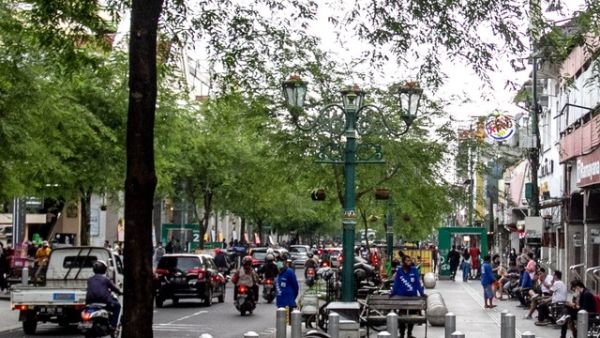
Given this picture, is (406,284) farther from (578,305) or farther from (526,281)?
(526,281)

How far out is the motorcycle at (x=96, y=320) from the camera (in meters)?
18.5

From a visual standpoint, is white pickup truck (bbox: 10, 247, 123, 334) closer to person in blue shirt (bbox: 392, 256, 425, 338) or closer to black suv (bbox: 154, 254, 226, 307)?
person in blue shirt (bbox: 392, 256, 425, 338)

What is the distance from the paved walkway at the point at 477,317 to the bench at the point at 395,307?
5.23 feet

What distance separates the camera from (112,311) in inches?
757

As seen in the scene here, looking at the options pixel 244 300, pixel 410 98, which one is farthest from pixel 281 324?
pixel 244 300

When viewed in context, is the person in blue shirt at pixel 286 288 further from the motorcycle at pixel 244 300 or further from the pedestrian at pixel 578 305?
the motorcycle at pixel 244 300

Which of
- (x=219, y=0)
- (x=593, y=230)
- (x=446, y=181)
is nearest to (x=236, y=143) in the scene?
(x=446, y=181)

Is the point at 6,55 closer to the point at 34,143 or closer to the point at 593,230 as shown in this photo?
the point at 34,143

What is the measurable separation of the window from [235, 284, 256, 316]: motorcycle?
5233mm

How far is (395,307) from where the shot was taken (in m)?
21.5

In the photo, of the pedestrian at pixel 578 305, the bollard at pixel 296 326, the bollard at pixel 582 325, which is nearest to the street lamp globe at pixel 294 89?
the pedestrian at pixel 578 305

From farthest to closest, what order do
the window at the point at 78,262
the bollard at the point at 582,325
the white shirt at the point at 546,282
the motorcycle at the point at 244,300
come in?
the white shirt at the point at 546,282 → the motorcycle at the point at 244,300 → the window at the point at 78,262 → the bollard at the point at 582,325

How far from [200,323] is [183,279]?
6.32 meters

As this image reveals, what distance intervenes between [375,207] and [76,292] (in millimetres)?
25092
